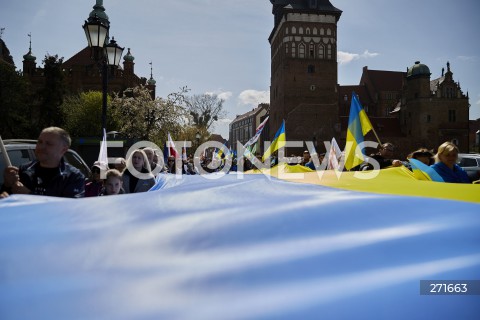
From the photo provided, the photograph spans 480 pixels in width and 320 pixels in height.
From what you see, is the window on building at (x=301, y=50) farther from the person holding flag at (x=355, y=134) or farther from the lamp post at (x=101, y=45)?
the person holding flag at (x=355, y=134)

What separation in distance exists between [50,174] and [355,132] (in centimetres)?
630

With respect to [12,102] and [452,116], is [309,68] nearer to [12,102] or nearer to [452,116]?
[452,116]

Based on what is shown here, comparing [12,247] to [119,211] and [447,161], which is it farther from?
[447,161]

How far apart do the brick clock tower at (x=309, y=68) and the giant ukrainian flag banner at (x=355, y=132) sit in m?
50.1

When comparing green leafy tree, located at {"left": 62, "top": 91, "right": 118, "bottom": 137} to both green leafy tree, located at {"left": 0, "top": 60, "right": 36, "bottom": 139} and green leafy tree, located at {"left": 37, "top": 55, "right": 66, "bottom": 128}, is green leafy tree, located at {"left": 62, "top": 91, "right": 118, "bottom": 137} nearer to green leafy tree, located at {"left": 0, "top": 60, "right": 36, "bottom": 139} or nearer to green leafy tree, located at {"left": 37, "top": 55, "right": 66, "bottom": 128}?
green leafy tree, located at {"left": 37, "top": 55, "right": 66, "bottom": 128}

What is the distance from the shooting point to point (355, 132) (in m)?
8.38

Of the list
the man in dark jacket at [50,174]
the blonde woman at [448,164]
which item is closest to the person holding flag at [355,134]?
the blonde woman at [448,164]

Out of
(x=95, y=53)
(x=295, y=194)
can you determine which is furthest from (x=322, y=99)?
(x=295, y=194)

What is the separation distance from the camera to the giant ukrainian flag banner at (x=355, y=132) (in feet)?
25.2

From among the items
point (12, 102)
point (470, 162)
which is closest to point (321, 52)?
point (12, 102)

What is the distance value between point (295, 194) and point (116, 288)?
137 centimetres

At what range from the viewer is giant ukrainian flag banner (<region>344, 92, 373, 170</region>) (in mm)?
7688

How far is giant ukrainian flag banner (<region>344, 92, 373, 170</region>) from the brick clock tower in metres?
50.1

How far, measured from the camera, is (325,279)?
1527mm
